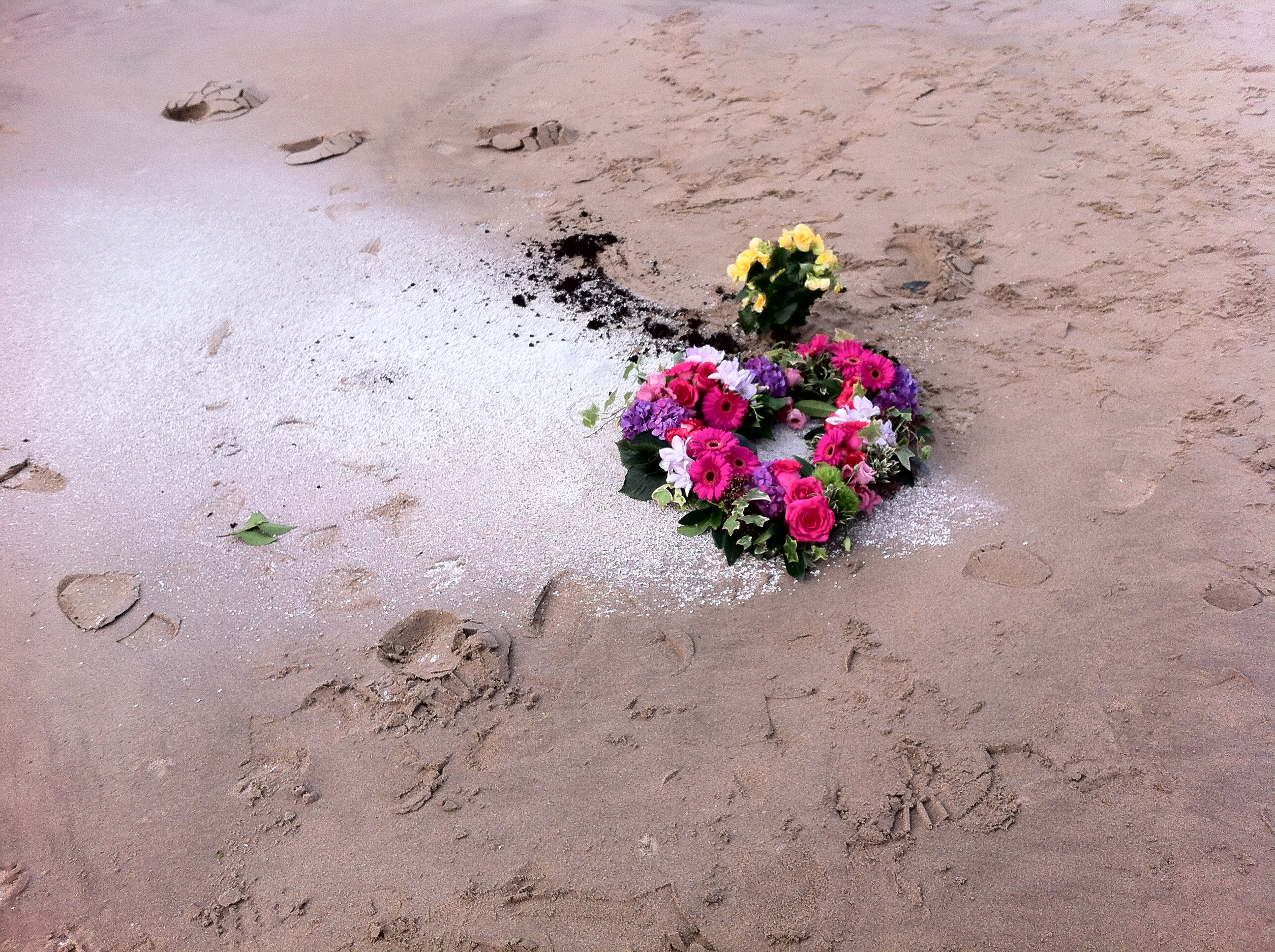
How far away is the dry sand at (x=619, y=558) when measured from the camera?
82.0 inches

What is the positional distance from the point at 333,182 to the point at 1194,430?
427 cm

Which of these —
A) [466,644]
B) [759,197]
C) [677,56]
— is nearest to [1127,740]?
[466,644]

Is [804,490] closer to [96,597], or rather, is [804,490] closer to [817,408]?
[817,408]

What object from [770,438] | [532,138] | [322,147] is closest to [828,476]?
[770,438]

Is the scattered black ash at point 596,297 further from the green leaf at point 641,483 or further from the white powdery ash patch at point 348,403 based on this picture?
the green leaf at point 641,483

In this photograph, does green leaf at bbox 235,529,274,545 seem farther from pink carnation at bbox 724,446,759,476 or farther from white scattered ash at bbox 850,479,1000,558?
white scattered ash at bbox 850,479,1000,558

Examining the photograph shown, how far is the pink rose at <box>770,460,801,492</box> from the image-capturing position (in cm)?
281

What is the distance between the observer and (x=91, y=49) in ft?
20.8

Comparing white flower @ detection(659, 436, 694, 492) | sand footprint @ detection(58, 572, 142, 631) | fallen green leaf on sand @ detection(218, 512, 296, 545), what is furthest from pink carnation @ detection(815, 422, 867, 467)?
sand footprint @ detection(58, 572, 142, 631)

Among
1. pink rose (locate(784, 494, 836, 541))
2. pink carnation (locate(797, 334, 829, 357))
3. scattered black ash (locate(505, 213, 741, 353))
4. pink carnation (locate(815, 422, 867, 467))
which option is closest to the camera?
pink rose (locate(784, 494, 836, 541))

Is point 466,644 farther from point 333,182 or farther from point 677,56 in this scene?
point 677,56

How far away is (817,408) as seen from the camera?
322 cm

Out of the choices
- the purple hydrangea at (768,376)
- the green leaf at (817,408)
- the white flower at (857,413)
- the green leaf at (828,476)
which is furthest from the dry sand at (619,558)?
the purple hydrangea at (768,376)

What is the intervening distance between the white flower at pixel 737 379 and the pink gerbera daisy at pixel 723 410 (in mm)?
49
